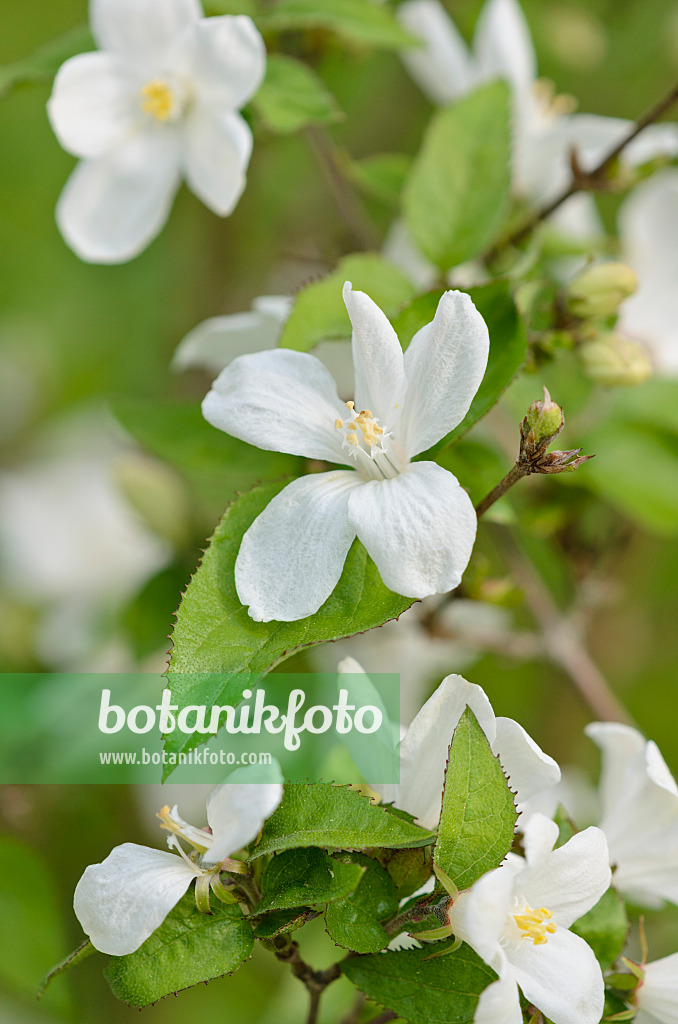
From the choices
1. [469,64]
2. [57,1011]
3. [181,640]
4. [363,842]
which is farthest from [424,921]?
[469,64]

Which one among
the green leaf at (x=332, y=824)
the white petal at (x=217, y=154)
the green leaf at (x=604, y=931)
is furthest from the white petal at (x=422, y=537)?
the white petal at (x=217, y=154)

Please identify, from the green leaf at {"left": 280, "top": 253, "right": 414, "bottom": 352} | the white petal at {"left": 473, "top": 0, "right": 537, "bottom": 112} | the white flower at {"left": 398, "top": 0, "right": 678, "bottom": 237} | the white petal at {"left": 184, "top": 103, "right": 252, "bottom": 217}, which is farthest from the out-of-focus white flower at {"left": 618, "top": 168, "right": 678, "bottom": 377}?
the white petal at {"left": 184, "top": 103, "right": 252, "bottom": 217}

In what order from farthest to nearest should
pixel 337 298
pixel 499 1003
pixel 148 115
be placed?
pixel 148 115 < pixel 337 298 < pixel 499 1003

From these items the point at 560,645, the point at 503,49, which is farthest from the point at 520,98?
the point at 560,645

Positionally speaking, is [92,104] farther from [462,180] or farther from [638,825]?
[638,825]

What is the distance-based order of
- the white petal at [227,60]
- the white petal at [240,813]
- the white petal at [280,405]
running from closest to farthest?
1. the white petal at [240,813]
2. the white petal at [280,405]
3. the white petal at [227,60]

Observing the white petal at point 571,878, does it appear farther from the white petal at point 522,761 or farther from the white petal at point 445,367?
the white petal at point 445,367

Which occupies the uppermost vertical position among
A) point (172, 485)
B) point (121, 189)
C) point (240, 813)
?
point (121, 189)
